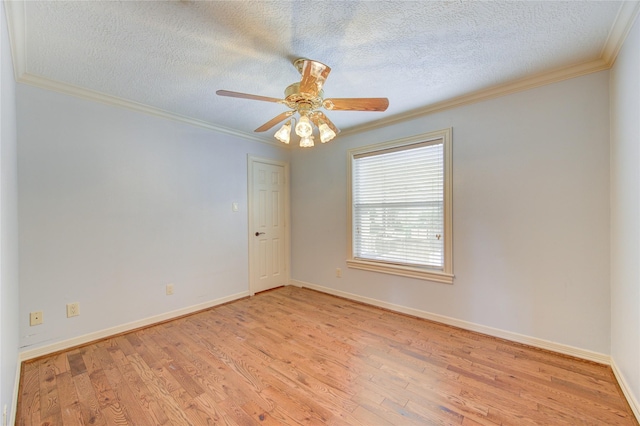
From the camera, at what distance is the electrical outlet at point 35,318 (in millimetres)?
2164

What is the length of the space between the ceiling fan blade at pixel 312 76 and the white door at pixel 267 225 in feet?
7.37

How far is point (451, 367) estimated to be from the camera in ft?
A: 6.61

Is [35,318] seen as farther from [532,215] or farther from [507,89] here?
[507,89]

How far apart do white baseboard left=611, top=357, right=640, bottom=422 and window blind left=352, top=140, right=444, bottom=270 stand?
4.41ft

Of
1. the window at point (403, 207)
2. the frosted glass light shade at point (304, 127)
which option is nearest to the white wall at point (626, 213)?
the window at point (403, 207)

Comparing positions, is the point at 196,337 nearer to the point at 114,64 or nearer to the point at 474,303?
the point at 114,64

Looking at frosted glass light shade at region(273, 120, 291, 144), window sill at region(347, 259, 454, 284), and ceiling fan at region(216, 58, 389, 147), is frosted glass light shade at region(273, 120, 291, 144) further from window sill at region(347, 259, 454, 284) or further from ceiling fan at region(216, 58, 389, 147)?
window sill at region(347, 259, 454, 284)

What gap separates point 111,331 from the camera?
255cm

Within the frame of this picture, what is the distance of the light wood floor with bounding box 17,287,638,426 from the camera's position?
5.09ft

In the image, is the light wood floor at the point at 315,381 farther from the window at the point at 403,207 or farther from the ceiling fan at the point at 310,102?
the ceiling fan at the point at 310,102

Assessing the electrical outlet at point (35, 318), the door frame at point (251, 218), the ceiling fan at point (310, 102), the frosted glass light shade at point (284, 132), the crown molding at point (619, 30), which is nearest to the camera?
the crown molding at point (619, 30)

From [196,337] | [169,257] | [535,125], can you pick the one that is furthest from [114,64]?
[535,125]

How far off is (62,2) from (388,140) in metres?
2.86

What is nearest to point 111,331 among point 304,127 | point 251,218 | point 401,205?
point 251,218
